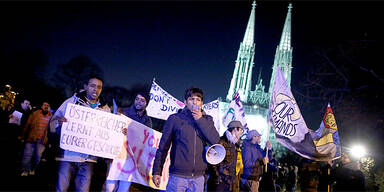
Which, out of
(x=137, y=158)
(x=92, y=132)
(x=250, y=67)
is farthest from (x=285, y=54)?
(x=92, y=132)

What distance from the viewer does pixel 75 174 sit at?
3.73 meters

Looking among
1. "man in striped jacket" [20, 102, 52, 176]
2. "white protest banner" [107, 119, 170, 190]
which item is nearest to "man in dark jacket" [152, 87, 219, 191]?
"white protest banner" [107, 119, 170, 190]

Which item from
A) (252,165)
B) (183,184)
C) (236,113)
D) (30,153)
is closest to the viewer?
(183,184)

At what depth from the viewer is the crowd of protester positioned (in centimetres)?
360

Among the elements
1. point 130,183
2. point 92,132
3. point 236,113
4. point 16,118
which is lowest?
point 130,183

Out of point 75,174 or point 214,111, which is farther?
point 214,111

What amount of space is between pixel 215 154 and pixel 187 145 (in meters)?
0.34

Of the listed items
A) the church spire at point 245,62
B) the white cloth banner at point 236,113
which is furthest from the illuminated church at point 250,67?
the white cloth banner at point 236,113

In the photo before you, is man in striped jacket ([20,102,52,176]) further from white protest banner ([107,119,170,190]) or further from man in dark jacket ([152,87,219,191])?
man in dark jacket ([152,87,219,191])

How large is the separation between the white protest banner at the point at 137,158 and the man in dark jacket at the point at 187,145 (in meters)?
1.15

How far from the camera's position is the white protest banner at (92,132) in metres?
3.71

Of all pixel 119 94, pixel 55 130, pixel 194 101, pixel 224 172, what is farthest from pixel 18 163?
pixel 119 94

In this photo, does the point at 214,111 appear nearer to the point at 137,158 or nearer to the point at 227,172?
the point at 227,172

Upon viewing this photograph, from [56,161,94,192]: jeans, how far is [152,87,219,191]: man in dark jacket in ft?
3.96
